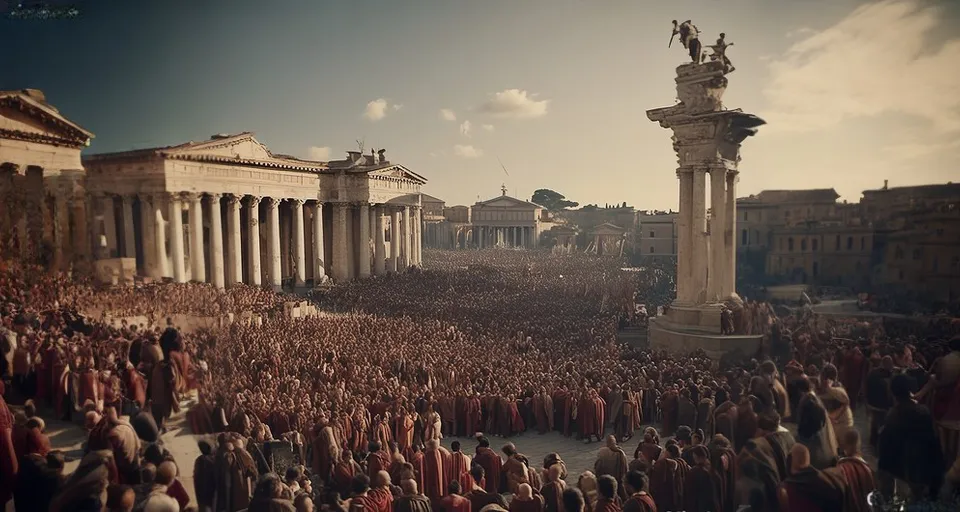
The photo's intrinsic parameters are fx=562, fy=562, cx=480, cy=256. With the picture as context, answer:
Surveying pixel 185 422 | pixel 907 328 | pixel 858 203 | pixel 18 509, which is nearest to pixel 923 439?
pixel 907 328

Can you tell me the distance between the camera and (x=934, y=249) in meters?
9.84

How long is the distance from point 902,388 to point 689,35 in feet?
24.3

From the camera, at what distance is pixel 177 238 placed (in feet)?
28.1

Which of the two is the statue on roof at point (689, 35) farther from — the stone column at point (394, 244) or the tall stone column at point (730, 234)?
the stone column at point (394, 244)

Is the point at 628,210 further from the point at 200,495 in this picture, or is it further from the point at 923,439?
the point at 200,495

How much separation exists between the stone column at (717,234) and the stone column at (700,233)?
0.69 feet

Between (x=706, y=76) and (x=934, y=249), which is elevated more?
(x=706, y=76)

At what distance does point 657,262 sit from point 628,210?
11.4 m

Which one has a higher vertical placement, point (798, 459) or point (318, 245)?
point (318, 245)

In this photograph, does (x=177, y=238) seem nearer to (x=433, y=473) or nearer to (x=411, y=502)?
(x=433, y=473)

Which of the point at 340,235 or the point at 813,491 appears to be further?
the point at 340,235

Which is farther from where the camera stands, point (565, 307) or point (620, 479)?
point (565, 307)

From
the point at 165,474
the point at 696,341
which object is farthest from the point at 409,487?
the point at 696,341

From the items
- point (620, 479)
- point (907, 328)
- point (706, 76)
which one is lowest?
point (620, 479)
